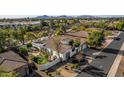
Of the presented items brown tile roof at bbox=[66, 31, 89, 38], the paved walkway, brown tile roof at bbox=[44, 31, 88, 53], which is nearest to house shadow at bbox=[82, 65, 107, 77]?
the paved walkway

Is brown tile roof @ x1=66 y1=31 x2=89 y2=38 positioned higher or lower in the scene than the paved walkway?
higher

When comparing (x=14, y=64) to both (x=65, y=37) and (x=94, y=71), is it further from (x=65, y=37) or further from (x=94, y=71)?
(x=65, y=37)

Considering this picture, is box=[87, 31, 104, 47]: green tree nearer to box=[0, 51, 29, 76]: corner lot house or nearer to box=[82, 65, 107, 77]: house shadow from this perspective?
box=[82, 65, 107, 77]: house shadow

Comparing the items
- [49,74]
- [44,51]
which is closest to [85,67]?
[49,74]

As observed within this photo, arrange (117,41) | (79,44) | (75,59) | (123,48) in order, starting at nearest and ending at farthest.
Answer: (75,59) → (79,44) → (123,48) → (117,41)
